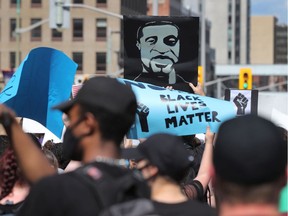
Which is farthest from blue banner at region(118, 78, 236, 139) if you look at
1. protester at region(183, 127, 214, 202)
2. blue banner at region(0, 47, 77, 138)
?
protester at region(183, 127, 214, 202)

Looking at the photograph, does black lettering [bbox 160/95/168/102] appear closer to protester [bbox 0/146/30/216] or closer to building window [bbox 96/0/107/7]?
protester [bbox 0/146/30/216]

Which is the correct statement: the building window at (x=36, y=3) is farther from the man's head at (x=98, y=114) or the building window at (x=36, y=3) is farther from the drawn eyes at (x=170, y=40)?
the man's head at (x=98, y=114)

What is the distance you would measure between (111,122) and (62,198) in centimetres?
37

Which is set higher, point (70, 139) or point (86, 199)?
point (70, 139)

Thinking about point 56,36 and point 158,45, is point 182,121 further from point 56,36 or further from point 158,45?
point 56,36

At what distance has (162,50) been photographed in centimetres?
842

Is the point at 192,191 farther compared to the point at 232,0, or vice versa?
the point at 232,0

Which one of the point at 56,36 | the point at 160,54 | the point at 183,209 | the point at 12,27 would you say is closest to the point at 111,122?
the point at 183,209

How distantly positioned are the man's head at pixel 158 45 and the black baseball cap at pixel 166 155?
4.79 meters

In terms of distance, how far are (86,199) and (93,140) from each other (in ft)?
0.83

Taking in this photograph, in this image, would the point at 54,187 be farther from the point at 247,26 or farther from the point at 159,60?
A: the point at 247,26

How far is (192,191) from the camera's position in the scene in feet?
16.2

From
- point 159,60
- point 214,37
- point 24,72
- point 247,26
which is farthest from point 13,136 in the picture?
point 247,26

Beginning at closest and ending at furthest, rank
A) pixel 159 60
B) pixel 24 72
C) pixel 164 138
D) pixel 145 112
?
pixel 164 138 < pixel 145 112 < pixel 24 72 < pixel 159 60
